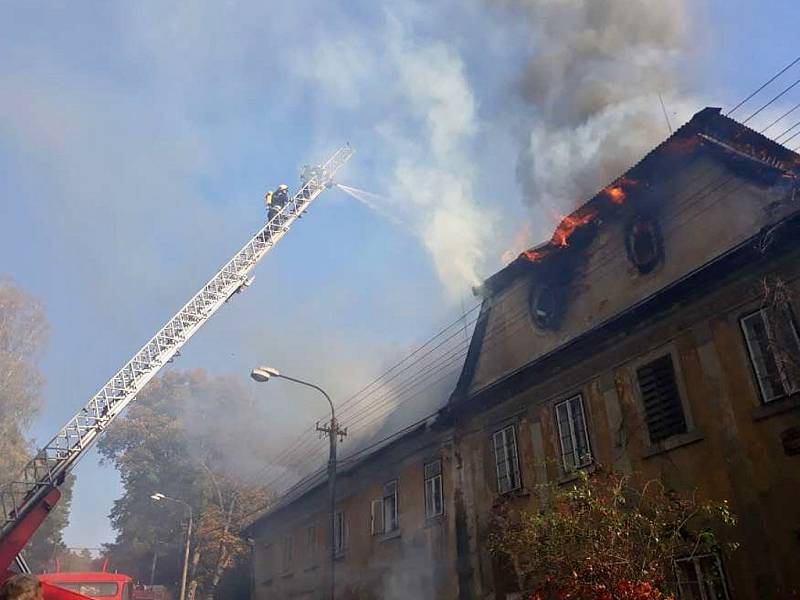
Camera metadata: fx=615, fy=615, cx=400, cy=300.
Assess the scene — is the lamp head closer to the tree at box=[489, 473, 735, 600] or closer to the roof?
the roof

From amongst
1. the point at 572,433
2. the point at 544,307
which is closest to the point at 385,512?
the point at 572,433

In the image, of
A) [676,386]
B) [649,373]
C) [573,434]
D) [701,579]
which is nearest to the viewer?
[701,579]

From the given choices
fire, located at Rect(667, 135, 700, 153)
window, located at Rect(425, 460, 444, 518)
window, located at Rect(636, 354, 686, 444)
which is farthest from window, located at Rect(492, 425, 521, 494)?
fire, located at Rect(667, 135, 700, 153)

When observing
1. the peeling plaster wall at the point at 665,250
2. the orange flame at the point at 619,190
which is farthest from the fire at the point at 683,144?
the orange flame at the point at 619,190

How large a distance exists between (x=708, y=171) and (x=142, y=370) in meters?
21.5

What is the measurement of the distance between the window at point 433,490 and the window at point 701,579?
752 cm

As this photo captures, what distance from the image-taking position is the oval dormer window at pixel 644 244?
38.5ft

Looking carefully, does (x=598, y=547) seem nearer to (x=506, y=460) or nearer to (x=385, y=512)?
(x=506, y=460)

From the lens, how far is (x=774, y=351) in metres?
9.38

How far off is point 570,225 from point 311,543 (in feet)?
58.1

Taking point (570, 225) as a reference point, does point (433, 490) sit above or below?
below

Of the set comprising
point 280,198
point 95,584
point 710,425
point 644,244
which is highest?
point 280,198

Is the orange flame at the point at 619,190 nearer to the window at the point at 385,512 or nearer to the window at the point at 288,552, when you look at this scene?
the window at the point at 385,512

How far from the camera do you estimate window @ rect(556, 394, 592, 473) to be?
12.4 meters
